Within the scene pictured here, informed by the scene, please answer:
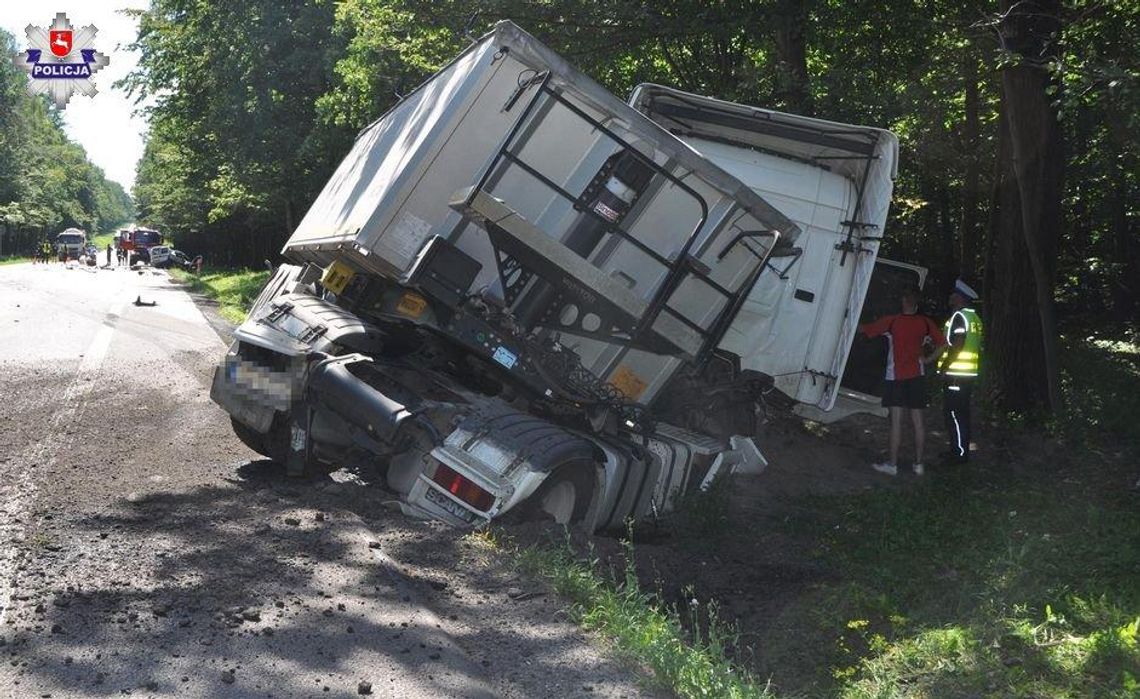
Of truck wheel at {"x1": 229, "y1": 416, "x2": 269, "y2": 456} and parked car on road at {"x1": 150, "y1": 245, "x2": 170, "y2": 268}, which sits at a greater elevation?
truck wheel at {"x1": 229, "y1": 416, "x2": 269, "y2": 456}

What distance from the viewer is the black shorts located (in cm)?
948

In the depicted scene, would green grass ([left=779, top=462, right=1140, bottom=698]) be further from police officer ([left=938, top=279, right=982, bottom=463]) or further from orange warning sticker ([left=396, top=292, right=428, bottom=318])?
orange warning sticker ([left=396, top=292, right=428, bottom=318])

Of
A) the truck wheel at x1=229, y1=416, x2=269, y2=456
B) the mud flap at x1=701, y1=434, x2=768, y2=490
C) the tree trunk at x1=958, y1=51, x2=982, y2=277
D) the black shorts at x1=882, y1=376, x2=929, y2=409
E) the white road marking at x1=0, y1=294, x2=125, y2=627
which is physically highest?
the tree trunk at x1=958, y1=51, x2=982, y2=277

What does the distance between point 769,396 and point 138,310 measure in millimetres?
16619

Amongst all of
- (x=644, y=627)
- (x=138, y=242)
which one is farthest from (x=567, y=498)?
(x=138, y=242)

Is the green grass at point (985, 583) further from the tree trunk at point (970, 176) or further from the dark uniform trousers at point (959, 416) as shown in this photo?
the tree trunk at point (970, 176)

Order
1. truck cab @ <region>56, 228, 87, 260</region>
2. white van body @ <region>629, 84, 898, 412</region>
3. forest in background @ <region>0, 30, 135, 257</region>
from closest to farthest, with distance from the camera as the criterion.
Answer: white van body @ <region>629, 84, 898, 412</region> → truck cab @ <region>56, 228, 87, 260</region> → forest in background @ <region>0, 30, 135, 257</region>

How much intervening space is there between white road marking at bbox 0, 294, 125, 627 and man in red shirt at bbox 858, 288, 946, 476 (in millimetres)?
6547

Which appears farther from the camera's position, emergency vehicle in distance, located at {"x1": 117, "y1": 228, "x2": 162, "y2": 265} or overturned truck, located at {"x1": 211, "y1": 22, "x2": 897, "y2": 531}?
emergency vehicle in distance, located at {"x1": 117, "y1": 228, "x2": 162, "y2": 265}

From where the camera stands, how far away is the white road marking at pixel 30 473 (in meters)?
4.89

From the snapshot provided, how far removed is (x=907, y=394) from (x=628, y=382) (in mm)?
3321

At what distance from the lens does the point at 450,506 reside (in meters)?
6.27

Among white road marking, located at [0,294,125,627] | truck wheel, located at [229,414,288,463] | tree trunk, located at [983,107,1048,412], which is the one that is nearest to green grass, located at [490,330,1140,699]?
tree trunk, located at [983,107,1048,412]

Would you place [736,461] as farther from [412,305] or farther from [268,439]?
[268,439]
